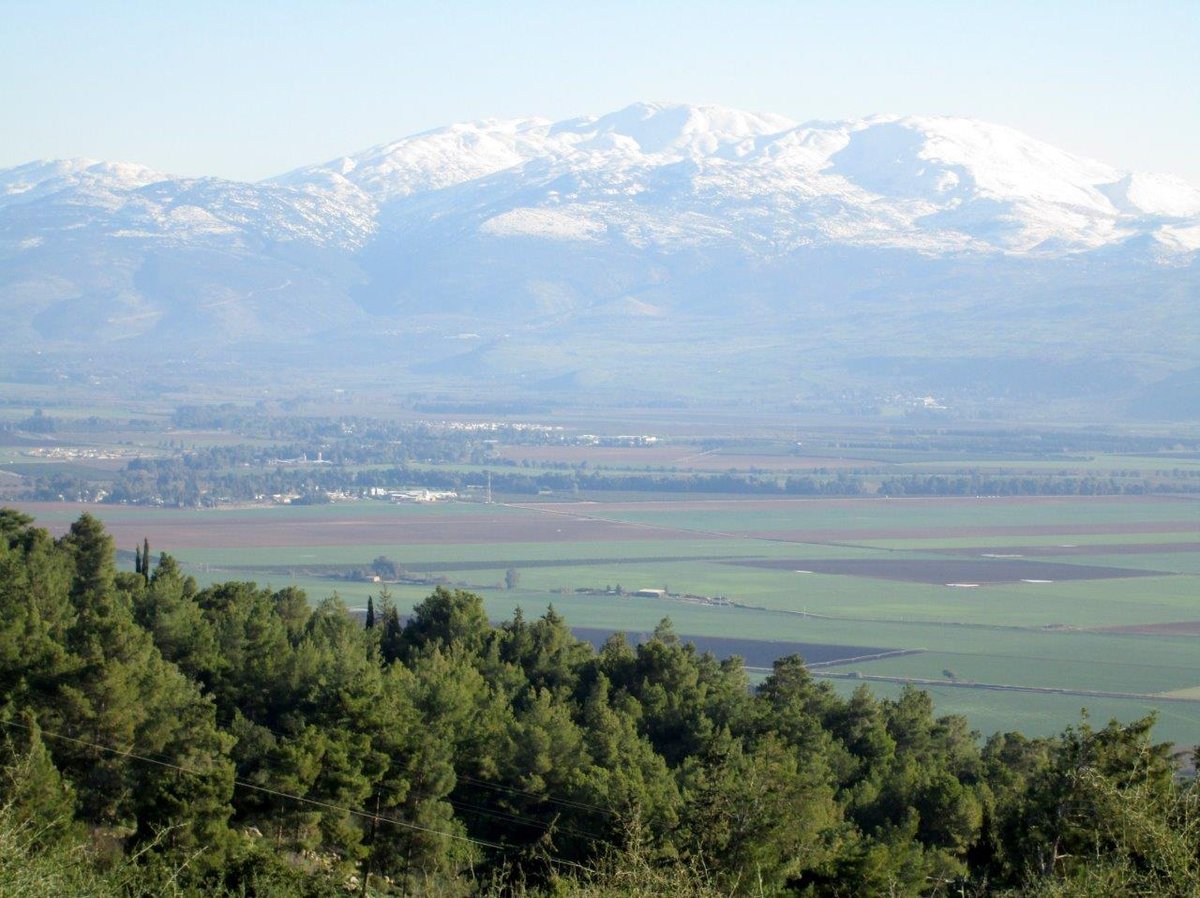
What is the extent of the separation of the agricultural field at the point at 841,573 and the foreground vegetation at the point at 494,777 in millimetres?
15107

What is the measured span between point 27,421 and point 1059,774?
151 metres

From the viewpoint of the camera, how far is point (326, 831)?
2925 centimetres

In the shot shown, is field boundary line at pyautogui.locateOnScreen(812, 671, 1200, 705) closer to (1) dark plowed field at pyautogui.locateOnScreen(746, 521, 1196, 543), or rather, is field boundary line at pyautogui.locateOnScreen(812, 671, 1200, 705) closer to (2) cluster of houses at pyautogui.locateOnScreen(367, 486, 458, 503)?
(1) dark plowed field at pyautogui.locateOnScreen(746, 521, 1196, 543)

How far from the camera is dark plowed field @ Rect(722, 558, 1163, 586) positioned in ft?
282

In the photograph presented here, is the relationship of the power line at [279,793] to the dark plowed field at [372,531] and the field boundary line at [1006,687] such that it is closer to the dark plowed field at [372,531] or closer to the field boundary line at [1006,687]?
the field boundary line at [1006,687]

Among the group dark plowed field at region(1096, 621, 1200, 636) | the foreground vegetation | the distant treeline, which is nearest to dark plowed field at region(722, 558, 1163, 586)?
dark plowed field at region(1096, 621, 1200, 636)

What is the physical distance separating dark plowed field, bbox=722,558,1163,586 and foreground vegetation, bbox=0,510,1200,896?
142 ft

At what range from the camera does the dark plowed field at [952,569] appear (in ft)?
282

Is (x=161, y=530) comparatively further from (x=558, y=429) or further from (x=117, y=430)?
(x=558, y=429)

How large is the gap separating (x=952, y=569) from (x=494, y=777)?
58.9 m

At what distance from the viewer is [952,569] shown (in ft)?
293

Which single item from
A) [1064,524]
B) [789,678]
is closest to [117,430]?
[1064,524]

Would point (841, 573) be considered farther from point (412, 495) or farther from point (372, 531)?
point (412, 495)

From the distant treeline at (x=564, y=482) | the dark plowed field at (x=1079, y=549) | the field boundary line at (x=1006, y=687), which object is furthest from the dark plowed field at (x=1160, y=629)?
the distant treeline at (x=564, y=482)
